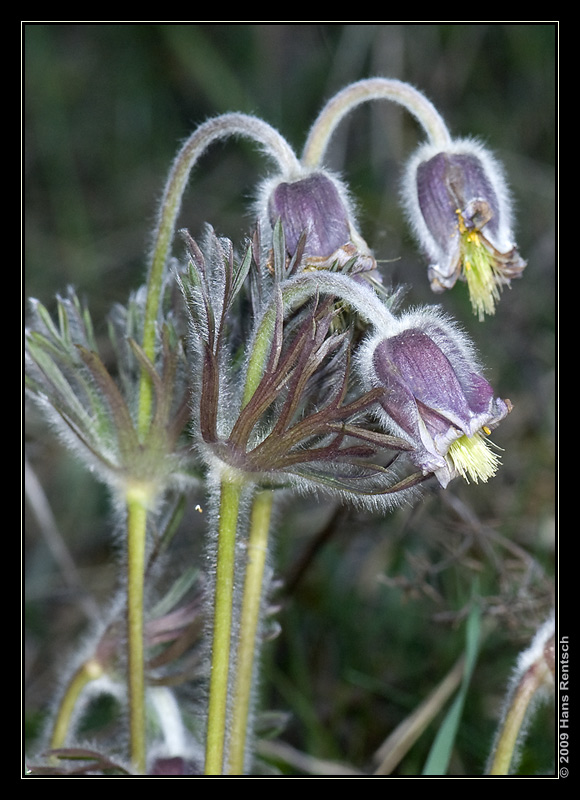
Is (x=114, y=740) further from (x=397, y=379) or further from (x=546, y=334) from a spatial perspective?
(x=546, y=334)

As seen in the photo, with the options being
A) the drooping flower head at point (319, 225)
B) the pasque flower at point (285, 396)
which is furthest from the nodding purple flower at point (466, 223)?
the pasque flower at point (285, 396)

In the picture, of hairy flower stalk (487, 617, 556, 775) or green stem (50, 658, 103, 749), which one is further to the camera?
green stem (50, 658, 103, 749)

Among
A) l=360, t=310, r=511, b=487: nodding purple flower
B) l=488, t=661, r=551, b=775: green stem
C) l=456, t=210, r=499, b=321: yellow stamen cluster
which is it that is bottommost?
l=488, t=661, r=551, b=775: green stem

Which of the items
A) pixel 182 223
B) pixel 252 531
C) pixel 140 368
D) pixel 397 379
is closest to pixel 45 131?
pixel 182 223

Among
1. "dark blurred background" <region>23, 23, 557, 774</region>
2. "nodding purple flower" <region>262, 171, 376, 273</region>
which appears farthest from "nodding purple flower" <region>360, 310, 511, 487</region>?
"dark blurred background" <region>23, 23, 557, 774</region>

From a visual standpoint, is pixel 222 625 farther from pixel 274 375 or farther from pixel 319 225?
pixel 319 225

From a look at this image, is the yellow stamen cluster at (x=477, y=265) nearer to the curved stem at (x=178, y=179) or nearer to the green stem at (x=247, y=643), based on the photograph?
the curved stem at (x=178, y=179)

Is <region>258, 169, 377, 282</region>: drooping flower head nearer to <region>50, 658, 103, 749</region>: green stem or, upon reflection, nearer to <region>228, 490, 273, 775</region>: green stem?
<region>228, 490, 273, 775</region>: green stem
